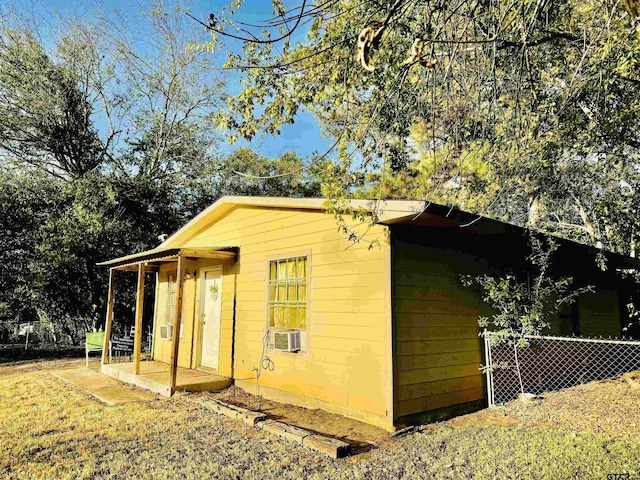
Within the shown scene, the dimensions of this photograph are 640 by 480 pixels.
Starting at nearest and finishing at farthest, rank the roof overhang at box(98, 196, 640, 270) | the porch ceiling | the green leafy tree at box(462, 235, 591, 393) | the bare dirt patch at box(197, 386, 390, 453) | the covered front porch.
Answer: the bare dirt patch at box(197, 386, 390, 453), the roof overhang at box(98, 196, 640, 270), the green leafy tree at box(462, 235, 591, 393), the covered front porch, the porch ceiling

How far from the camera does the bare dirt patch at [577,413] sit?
5.00 m

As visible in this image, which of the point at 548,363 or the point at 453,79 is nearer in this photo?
the point at 453,79

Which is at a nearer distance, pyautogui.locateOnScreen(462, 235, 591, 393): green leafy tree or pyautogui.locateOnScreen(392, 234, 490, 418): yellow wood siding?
pyautogui.locateOnScreen(392, 234, 490, 418): yellow wood siding

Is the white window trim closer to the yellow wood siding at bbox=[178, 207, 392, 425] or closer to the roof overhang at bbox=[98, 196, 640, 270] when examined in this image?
the yellow wood siding at bbox=[178, 207, 392, 425]

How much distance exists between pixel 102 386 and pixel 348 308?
475 centimetres

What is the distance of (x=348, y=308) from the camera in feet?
18.1

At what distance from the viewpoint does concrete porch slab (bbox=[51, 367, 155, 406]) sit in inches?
255

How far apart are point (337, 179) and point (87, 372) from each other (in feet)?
24.7

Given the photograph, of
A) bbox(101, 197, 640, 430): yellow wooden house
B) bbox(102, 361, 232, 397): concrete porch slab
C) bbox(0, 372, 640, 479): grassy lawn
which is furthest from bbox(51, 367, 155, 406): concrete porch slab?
bbox(0, 372, 640, 479): grassy lawn

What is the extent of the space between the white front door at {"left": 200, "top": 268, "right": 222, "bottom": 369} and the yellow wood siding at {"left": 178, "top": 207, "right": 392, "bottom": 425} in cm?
46

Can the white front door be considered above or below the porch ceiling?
below

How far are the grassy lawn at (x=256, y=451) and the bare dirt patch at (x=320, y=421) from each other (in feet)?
0.67

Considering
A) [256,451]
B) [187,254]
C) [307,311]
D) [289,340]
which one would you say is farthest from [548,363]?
[187,254]

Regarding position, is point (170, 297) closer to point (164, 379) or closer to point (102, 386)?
point (102, 386)
